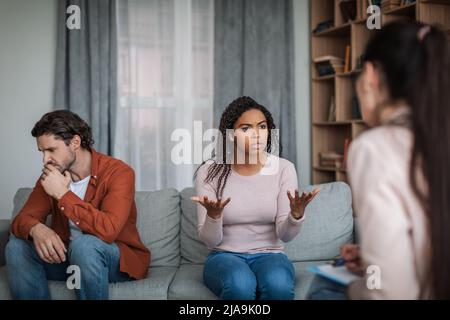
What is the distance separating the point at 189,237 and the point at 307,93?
1992 mm

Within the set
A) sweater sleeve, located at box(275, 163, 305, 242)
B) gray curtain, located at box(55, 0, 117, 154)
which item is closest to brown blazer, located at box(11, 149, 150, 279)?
sweater sleeve, located at box(275, 163, 305, 242)

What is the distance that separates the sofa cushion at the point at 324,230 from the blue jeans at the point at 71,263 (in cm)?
76

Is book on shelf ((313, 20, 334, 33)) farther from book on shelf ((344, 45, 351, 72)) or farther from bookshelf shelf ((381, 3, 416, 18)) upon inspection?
bookshelf shelf ((381, 3, 416, 18))

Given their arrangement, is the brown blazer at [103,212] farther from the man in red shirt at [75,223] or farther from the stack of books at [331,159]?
the stack of books at [331,159]

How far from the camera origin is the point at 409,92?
845 millimetres

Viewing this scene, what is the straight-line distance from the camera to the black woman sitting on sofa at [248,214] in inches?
63.3

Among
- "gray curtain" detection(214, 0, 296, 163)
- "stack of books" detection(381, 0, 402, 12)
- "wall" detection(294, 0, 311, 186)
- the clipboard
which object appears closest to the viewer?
the clipboard

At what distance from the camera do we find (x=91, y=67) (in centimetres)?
335

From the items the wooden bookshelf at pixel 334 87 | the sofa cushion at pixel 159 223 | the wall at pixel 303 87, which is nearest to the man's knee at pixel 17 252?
the sofa cushion at pixel 159 223

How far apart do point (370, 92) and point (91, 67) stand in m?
2.76

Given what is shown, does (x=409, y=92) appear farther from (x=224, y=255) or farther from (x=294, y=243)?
(x=294, y=243)

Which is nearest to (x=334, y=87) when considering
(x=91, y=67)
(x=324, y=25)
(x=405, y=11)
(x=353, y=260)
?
(x=324, y=25)

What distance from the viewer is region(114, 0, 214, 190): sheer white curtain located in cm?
347

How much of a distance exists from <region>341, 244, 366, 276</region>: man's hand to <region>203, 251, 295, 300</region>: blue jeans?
630 mm
